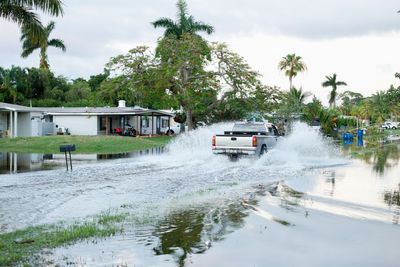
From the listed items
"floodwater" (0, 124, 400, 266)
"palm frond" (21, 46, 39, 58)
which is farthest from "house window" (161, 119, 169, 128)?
"floodwater" (0, 124, 400, 266)

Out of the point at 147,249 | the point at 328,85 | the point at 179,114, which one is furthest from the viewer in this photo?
the point at 328,85

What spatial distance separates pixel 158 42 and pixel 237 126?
18.3 metres

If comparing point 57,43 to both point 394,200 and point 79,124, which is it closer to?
point 79,124

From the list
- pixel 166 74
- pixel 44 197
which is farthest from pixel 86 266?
pixel 166 74

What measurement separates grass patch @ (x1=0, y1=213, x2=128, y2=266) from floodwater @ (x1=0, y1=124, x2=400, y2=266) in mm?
279

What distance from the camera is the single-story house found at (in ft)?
144

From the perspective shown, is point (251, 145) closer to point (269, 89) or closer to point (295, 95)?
point (269, 89)

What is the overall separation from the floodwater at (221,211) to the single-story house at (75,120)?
26285 millimetres

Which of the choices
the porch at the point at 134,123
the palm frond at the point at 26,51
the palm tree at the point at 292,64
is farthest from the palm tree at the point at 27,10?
the palm tree at the point at 292,64

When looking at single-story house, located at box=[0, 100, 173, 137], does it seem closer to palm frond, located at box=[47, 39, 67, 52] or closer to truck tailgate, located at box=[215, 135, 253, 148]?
palm frond, located at box=[47, 39, 67, 52]

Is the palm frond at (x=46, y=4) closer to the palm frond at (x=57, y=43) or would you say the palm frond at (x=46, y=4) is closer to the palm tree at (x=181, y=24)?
the palm tree at (x=181, y=24)

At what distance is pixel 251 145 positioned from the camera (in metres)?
21.5

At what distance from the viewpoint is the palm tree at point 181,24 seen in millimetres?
45406

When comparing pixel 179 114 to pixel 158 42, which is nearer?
pixel 158 42
